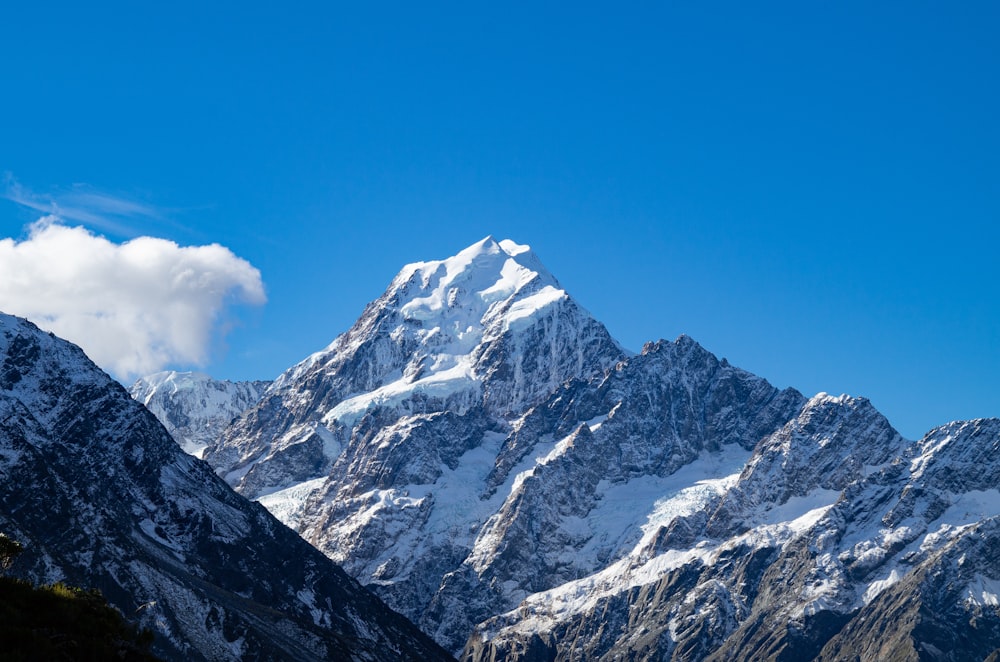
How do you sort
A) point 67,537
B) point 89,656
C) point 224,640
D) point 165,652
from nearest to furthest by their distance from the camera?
point 89,656, point 165,652, point 224,640, point 67,537

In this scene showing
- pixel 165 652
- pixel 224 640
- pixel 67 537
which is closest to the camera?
pixel 165 652

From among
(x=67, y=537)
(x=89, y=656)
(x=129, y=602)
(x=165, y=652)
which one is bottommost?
(x=89, y=656)

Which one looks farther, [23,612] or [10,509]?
[10,509]

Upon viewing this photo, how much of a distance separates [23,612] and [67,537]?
15119cm

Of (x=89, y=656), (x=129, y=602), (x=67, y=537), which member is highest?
(x=67, y=537)

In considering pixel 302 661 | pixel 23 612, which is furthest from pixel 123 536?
pixel 23 612

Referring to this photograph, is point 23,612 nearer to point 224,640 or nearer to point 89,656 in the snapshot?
point 89,656

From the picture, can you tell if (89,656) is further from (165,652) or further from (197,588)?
(197,588)

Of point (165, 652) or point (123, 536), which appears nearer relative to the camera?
point (165, 652)

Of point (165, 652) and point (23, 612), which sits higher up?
point (165, 652)

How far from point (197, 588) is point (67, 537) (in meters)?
21.1

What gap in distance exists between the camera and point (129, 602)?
176500 mm

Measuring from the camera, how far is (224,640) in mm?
174375

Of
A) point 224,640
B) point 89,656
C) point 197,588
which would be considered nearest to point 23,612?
point 89,656
